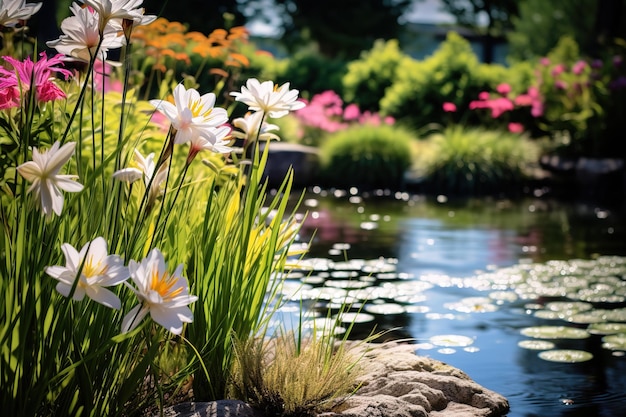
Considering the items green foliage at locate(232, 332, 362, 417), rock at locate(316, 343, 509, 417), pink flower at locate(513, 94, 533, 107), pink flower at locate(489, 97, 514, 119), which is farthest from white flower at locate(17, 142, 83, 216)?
pink flower at locate(513, 94, 533, 107)

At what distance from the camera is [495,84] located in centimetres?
1634

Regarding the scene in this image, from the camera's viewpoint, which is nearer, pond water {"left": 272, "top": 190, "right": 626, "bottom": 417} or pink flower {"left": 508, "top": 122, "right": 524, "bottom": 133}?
pond water {"left": 272, "top": 190, "right": 626, "bottom": 417}

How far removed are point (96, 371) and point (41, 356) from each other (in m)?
0.19

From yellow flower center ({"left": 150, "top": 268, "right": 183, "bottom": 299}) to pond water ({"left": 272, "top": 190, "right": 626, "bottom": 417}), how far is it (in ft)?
2.99

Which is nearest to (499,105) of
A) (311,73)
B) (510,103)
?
(510,103)

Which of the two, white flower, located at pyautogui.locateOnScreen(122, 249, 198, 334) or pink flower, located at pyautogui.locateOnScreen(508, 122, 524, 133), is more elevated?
white flower, located at pyautogui.locateOnScreen(122, 249, 198, 334)

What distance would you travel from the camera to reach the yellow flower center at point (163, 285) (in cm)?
201

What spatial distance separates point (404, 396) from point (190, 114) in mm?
1416

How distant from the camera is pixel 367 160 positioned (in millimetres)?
13562

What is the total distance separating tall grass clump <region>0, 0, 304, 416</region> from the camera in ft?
6.82

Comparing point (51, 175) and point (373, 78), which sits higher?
point (51, 175)

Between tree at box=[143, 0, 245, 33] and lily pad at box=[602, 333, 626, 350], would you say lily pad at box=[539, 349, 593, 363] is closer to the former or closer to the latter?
lily pad at box=[602, 333, 626, 350]

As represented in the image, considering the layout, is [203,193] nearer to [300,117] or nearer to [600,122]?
[600,122]

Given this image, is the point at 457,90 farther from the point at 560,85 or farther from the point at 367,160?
the point at 367,160
